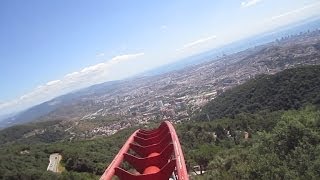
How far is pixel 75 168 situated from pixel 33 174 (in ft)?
30.5

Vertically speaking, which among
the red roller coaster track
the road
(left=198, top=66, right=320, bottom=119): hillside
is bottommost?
(left=198, top=66, right=320, bottom=119): hillside

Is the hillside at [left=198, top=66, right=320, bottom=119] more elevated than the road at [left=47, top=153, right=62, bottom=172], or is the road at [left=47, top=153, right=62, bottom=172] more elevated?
the road at [left=47, top=153, right=62, bottom=172]

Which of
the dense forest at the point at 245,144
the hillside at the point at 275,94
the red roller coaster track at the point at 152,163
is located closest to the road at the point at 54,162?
the dense forest at the point at 245,144

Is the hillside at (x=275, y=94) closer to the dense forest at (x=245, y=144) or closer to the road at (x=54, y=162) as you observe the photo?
the dense forest at (x=245, y=144)

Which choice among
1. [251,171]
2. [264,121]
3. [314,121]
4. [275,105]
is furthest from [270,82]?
[251,171]

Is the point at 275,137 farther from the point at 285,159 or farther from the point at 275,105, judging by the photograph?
the point at 275,105

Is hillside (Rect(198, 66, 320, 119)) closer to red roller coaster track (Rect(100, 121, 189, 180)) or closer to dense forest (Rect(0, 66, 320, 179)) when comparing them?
dense forest (Rect(0, 66, 320, 179))

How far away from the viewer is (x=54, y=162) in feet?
222

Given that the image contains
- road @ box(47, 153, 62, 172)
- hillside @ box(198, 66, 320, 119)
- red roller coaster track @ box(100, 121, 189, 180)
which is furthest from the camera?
hillside @ box(198, 66, 320, 119)

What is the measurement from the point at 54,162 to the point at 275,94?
56.8 meters

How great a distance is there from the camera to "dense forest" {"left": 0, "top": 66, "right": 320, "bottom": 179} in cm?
3164

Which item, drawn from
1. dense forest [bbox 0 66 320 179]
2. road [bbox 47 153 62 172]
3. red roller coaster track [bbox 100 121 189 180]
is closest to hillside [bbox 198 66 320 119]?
dense forest [bbox 0 66 320 179]

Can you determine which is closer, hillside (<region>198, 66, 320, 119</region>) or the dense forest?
the dense forest

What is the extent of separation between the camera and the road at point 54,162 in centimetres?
6090
